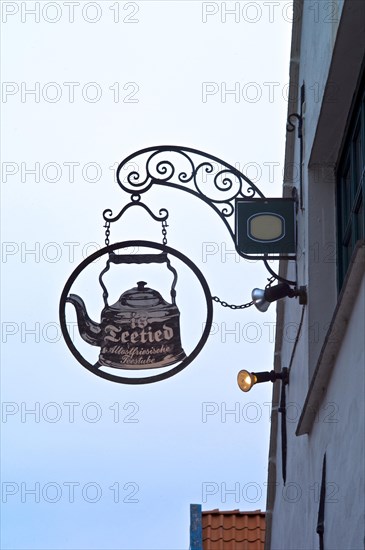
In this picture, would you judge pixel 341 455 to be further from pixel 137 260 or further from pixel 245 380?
pixel 245 380

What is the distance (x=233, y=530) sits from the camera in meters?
13.9

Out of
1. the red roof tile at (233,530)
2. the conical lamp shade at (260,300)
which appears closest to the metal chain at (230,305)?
the conical lamp shade at (260,300)

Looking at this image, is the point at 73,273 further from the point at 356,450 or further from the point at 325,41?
the point at 356,450

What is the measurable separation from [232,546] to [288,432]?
4.86 meters

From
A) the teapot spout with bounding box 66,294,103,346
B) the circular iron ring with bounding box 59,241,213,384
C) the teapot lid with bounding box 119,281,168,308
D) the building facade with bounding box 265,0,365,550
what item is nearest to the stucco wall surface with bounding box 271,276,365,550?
the building facade with bounding box 265,0,365,550

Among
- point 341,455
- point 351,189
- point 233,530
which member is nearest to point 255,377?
point 351,189

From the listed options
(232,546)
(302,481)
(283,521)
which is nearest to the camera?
(302,481)

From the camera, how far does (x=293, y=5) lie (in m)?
8.34

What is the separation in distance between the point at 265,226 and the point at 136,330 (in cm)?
113

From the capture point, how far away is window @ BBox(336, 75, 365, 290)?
257 inches

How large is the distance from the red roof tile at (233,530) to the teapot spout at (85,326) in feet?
22.1

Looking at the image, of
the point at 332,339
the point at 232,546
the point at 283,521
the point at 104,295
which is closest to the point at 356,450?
the point at 332,339

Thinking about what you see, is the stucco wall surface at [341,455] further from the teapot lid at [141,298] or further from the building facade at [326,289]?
the teapot lid at [141,298]

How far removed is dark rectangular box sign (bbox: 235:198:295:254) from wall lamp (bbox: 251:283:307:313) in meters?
0.25
